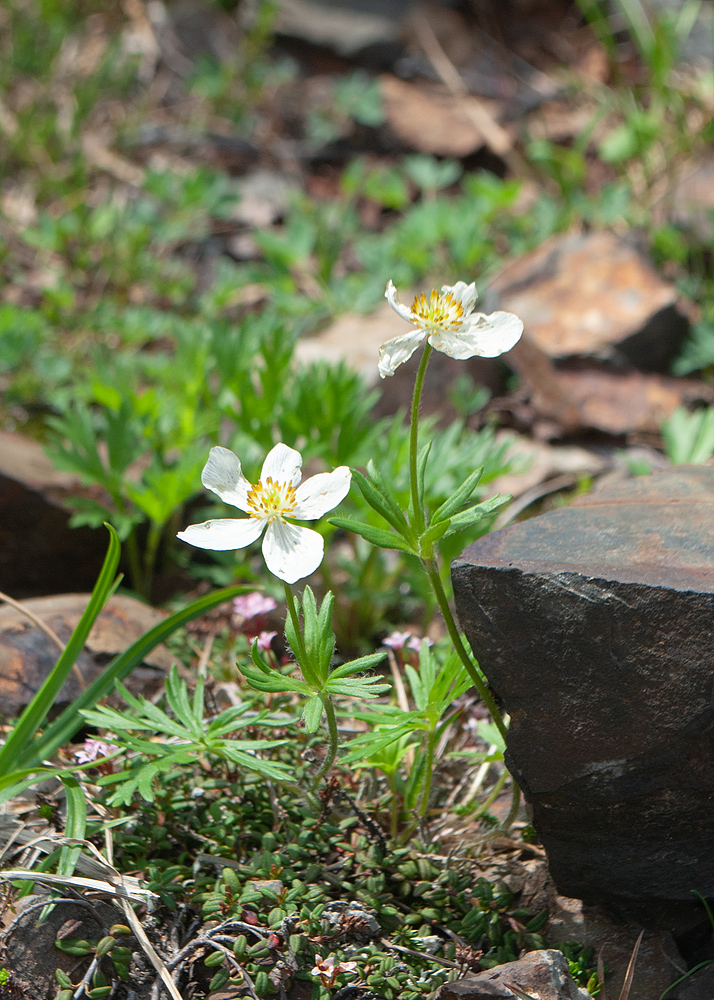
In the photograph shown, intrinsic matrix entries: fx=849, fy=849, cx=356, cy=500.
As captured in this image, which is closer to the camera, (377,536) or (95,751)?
(377,536)

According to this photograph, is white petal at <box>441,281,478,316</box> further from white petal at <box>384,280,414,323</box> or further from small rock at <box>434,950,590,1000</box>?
small rock at <box>434,950,590,1000</box>

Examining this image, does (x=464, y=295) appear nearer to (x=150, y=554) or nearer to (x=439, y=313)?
(x=439, y=313)

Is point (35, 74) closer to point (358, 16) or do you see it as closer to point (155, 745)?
point (358, 16)

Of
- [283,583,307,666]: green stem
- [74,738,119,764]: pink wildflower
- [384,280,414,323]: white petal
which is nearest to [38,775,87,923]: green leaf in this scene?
[74,738,119,764]: pink wildflower

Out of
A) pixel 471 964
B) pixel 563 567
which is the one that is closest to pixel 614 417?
pixel 563 567

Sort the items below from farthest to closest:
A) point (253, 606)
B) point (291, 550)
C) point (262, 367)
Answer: point (262, 367), point (253, 606), point (291, 550)

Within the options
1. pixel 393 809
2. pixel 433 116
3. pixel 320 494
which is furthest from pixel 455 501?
pixel 433 116
